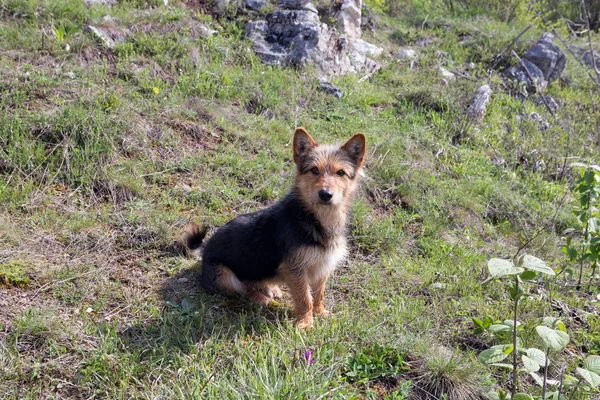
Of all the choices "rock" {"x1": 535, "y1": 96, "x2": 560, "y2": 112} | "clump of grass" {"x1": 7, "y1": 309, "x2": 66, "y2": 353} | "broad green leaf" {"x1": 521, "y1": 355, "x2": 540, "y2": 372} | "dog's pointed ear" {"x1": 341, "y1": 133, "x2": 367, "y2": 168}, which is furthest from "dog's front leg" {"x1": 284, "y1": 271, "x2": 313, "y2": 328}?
"rock" {"x1": 535, "y1": 96, "x2": 560, "y2": 112}

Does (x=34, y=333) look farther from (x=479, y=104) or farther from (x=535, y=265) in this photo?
(x=479, y=104)

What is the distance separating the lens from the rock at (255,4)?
30.7ft

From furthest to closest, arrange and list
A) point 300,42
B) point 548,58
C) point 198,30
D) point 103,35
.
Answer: point 548,58
point 300,42
point 198,30
point 103,35

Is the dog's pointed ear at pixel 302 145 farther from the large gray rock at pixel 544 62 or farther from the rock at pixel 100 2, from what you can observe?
the large gray rock at pixel 544 62

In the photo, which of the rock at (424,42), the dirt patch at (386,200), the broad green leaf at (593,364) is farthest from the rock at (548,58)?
the broad green leaf at (593,364)

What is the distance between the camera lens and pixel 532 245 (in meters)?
5.79

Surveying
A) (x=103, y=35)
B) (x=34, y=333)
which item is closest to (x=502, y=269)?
(x=34, y=333)

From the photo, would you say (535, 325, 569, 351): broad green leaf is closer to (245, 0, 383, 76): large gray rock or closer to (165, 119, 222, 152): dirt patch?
(165, 119, 222, 152): dirt patch

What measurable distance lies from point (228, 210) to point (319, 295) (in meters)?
1.70

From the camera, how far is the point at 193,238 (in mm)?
4645

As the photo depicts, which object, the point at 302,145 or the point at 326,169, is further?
the point at 302,145

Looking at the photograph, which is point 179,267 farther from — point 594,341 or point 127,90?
point 594,341

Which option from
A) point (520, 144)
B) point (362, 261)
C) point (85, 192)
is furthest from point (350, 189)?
point (520, 144)

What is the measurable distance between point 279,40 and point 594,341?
22.7ft
